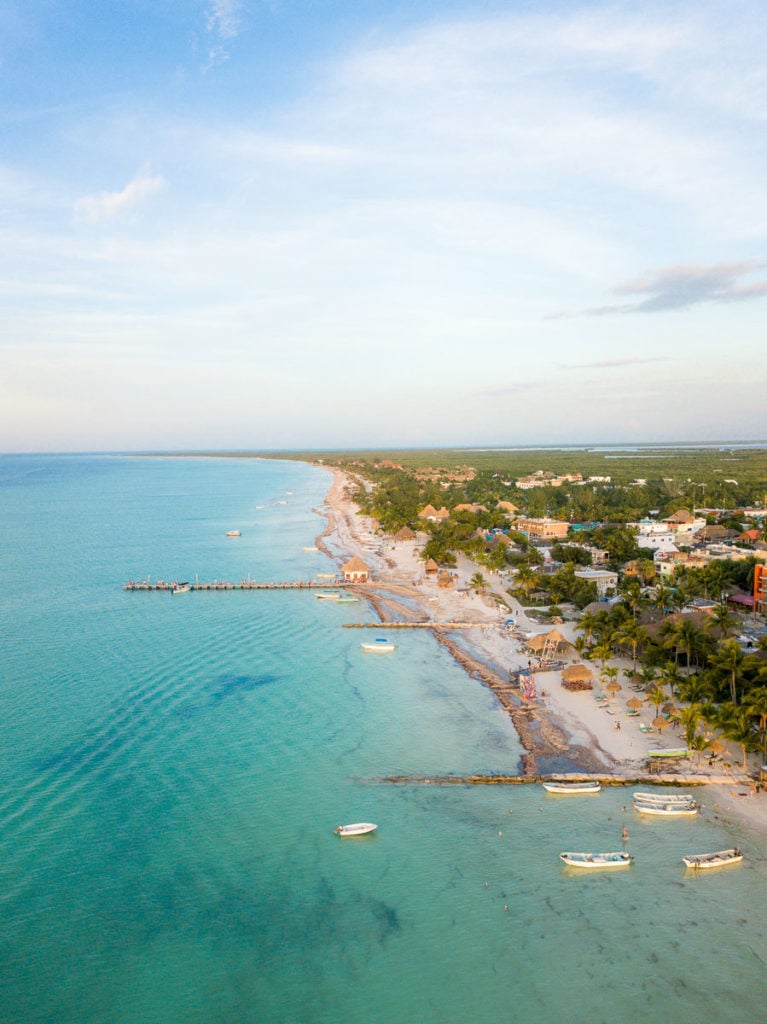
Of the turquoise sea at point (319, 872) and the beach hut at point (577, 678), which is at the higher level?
the beach hut at point (577, 678)

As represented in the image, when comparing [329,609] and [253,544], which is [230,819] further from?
[253,544]

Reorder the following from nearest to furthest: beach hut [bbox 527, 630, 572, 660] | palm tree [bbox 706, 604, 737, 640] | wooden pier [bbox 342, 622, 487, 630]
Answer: palm tree [bbox 706, 604, 737, 640]
beach hut [bbox 527, 630, 572, 660]
wooden pier [bbox 342, 622, 487, 630]

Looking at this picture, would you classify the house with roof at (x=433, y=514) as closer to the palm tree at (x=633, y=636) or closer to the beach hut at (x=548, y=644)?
the beach hut at (x=548, y=644)

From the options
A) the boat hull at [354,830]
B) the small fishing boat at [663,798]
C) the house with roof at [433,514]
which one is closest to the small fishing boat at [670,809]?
the small fishing boat at [663,798]

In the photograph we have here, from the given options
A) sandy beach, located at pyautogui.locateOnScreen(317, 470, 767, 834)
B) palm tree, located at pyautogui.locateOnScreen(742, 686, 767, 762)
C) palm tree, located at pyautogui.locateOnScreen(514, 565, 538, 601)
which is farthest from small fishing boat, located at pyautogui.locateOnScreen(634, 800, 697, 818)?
palm tree, located at pyautogui.locateOnScreen(514, 565, 538, 601)

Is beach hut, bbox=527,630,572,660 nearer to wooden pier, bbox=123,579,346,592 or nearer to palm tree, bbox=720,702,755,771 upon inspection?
palm tree, bbox=720,702,755,771

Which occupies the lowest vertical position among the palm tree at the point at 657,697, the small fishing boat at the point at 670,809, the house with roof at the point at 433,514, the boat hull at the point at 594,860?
the boat hull at the point at 594,860
